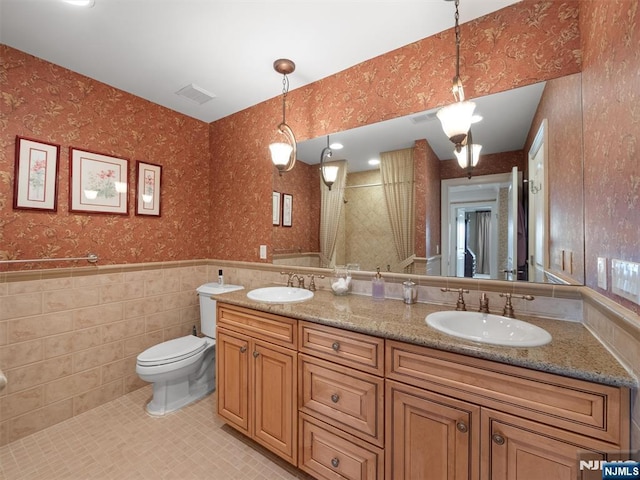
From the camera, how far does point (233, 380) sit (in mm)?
1714

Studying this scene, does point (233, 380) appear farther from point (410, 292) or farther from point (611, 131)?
point (611, 131)

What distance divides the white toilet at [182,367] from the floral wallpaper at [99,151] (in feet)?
2.35

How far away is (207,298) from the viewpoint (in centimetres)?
240

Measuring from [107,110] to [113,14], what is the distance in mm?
884

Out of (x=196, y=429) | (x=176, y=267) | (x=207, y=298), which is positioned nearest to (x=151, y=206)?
(x=176, y=267)

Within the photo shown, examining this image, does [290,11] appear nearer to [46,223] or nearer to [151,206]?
[151,206]

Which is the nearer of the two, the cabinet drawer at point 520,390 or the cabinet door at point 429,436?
the cabinet drawer at point 520,390

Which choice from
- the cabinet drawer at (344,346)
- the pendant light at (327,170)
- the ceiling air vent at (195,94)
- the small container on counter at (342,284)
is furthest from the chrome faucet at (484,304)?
the ceiling air vent at (195,94)

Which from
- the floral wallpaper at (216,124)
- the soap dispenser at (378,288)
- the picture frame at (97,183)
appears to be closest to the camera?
the floral wallpaper at (216,124)

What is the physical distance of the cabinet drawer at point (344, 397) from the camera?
3.85ft

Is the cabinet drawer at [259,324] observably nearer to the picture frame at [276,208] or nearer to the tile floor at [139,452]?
the tile floor at [139,452]

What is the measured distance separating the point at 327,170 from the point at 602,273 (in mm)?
1628

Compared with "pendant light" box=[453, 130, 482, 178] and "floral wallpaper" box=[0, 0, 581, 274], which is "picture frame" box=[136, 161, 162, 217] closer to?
"floral wallpaper" box=[0, 0, 581, 274]

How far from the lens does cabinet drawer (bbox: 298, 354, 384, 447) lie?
117cm
